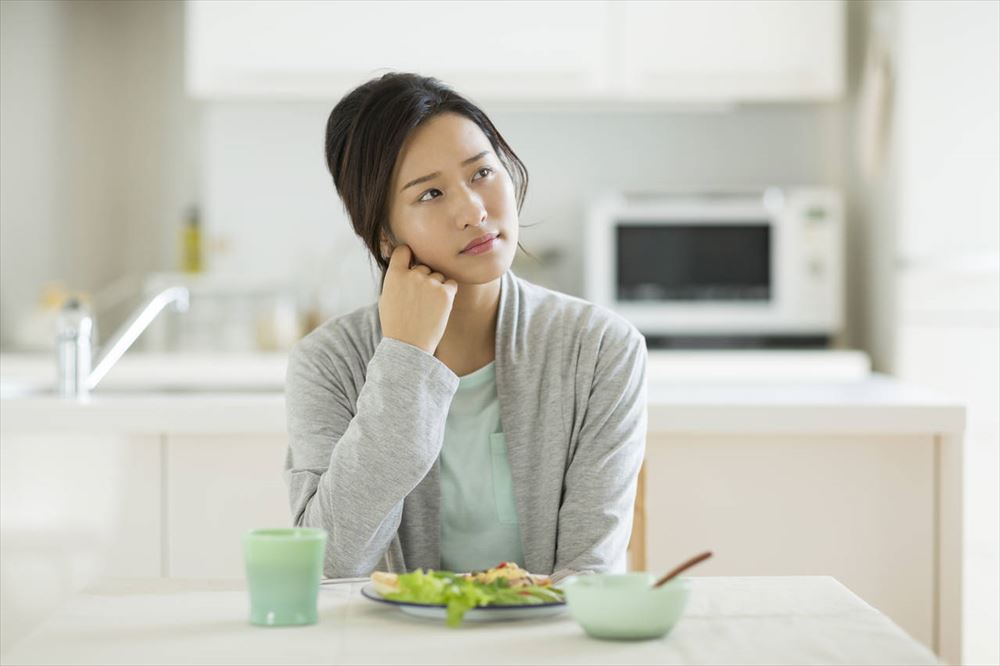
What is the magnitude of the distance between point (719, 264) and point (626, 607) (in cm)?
308

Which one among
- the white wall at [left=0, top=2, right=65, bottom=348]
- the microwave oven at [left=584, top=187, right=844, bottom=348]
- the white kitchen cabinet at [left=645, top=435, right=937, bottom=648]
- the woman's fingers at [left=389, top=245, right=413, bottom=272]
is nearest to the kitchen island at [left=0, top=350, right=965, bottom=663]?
the white kitchen cabinet at [left=645, top=435, right=937, bottom=648]

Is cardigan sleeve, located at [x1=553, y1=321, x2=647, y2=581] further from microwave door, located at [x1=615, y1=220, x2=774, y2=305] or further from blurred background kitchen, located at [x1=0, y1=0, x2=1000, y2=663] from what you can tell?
microwave door, located at [x1=615, y1=220, x2=774, y2=305]

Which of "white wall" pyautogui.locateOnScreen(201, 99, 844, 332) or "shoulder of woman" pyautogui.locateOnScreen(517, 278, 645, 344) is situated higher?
"white wall" pyautogui.locateOnScreen(201, 99, 844, 332)

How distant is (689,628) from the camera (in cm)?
99

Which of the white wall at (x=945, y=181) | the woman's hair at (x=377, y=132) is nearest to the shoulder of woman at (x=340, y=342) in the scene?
the woman's hair at (x=377, y=132)

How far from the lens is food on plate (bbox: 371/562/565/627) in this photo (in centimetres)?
100

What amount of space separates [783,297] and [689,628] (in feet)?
10.0

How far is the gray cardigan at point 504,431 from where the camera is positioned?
54.9 inches

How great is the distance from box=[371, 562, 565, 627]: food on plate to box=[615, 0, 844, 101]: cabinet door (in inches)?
121

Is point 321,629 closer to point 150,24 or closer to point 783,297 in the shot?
point 783,297

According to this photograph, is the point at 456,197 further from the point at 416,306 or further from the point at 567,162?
the point at 567,162

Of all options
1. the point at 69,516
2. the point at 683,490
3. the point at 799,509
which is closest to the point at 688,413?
the point at 683,490

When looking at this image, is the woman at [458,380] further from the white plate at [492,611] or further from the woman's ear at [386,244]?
the white plate at [492,611]

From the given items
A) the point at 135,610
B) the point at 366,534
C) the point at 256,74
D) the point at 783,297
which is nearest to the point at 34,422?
the point at 366,534
